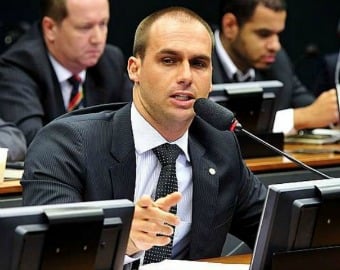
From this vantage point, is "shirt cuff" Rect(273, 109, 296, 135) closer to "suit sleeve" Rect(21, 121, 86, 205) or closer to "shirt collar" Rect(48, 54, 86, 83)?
"shirt collar" Rect(48, 54, 86, 83)

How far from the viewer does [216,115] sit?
2.74m

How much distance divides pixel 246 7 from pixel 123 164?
2673mm

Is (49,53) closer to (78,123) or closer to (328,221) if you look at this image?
(78,123)

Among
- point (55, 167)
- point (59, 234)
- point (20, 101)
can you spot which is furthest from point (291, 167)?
point (59, 234)

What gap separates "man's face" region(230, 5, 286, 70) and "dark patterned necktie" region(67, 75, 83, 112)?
901 millimetres

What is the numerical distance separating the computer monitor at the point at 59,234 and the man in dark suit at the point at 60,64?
2.47 meters

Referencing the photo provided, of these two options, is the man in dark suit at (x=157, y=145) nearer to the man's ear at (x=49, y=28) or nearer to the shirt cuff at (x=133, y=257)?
the shirt cuff at (x=133, y=257)

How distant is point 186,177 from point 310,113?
184cm

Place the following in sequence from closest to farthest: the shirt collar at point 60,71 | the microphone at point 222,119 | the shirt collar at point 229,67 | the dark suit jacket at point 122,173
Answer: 1. the microphone at point 222,119
2. the dark suit jacket at point 122,173
3. the shirt collar at point 60,71
4. the shirt collar at point 229,67

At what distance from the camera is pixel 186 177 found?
10.2 feet

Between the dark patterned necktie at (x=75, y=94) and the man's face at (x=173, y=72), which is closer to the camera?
the man's face at (x=173, y=72)

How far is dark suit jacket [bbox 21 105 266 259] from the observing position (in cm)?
282

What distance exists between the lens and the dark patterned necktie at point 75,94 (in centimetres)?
494

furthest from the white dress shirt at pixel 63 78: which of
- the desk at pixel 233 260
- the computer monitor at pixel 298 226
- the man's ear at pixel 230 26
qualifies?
the computer monitor at pixel 298 226
